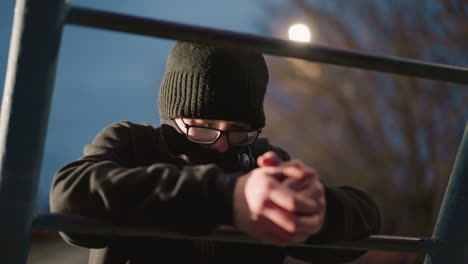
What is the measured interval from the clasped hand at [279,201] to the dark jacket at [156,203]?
0.08ft

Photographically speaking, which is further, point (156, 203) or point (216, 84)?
point (216, 84)

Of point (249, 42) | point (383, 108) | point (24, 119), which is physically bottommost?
point (383, 108)

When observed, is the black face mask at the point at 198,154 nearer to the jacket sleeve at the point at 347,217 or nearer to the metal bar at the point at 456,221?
the jacket sleeve at the point at 347,217

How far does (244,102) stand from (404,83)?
5.53 metres

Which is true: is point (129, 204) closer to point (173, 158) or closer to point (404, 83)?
point (173, 158)

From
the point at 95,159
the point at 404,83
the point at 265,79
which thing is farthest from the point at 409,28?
the point at 95,159

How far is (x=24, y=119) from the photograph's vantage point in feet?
1.72

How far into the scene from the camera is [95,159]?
0.69 m

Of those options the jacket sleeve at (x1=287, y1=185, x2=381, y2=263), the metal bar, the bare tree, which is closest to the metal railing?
the jacket sleeve at (x1=287, y1=185, x2=381, y2=263)

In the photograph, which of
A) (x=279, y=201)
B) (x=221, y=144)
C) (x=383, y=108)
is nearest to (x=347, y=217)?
(x=279, y=201)

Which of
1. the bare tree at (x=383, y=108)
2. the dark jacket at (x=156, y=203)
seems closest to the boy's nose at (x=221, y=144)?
the dark jacket at (x=156, y=203)

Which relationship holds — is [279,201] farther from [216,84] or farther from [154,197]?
[216,84]

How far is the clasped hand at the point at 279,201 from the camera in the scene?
0.49 meters

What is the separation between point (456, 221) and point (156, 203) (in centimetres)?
40
